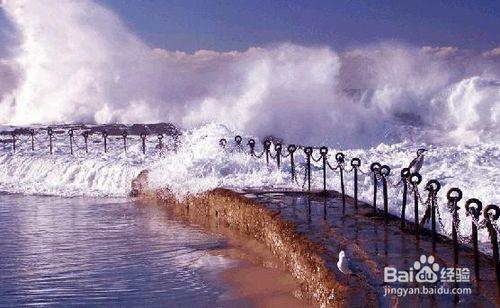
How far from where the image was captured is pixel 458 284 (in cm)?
528

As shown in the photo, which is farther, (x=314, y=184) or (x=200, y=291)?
(x=314, y=184)

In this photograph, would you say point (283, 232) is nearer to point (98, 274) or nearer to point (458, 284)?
point (98, 274)

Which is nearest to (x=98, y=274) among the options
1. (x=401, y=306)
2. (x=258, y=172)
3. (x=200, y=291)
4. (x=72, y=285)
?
(x=72, y=285)

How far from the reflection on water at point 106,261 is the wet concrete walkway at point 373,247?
120cm

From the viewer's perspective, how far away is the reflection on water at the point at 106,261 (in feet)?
21.4

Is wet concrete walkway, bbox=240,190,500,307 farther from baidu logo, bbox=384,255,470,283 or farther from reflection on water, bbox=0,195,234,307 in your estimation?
reflection on water, bbox=0,195,234,307

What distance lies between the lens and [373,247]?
664cm

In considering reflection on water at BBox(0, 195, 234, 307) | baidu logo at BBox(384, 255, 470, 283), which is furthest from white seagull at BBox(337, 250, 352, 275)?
A: reflection on water at BBox(0, 195, 234, 307)

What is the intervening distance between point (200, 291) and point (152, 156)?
14626 millimetres

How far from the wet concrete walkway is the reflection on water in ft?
3.92

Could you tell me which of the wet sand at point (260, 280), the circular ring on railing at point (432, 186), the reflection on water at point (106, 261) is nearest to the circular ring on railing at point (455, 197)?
the circular ring on railing at point (432, 186)

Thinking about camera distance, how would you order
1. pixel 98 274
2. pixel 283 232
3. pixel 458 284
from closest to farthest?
pixel 458 284 < pixel 98 274 < pixel 283 232

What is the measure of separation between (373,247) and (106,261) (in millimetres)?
3273

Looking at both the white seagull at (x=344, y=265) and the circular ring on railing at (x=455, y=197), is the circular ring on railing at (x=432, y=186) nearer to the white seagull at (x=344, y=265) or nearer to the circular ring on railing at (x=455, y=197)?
the circular ring on railing at (x=455, y=197)
